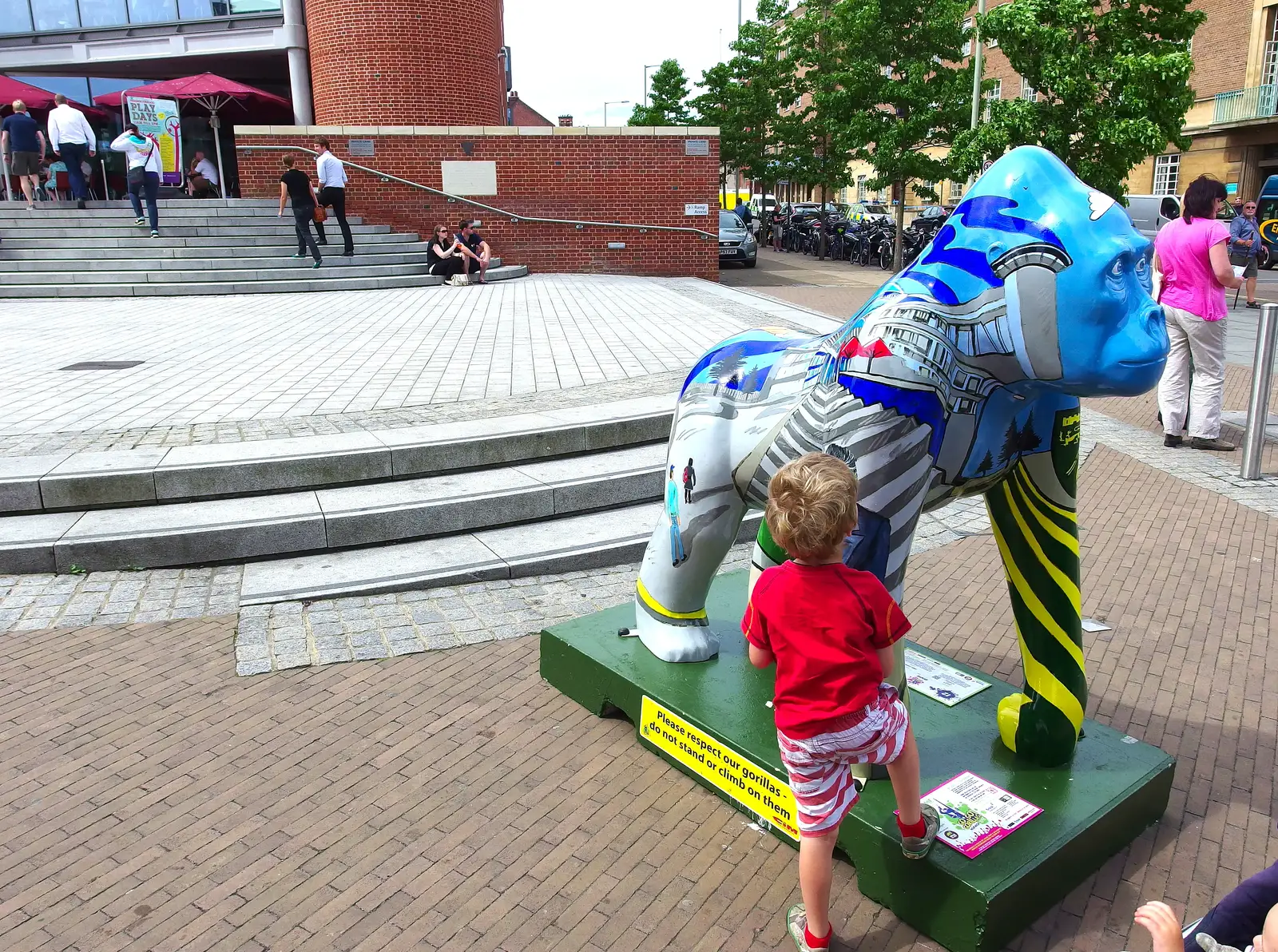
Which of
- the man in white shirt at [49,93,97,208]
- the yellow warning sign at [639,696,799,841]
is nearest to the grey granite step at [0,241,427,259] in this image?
the man in white shirt at [49,93,97,208]

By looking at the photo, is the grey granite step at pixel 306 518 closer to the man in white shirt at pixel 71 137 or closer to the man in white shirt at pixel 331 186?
the man in white shirt at pixel 331 186

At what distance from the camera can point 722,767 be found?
3.32m

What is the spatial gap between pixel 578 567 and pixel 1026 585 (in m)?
2.96

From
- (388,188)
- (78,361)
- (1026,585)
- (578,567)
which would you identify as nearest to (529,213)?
(388,188)

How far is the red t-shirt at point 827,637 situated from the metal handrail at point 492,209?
18107 mm

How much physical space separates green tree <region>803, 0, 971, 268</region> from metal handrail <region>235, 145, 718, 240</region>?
6.17 m

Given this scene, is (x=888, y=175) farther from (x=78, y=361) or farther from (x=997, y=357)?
(x=997, y=357)

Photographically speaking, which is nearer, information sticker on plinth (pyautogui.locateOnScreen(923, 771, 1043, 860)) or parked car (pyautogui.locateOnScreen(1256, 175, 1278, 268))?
information sticker on plinth (pyautogui.locateOnScreen(923, 771, 1043, 860))

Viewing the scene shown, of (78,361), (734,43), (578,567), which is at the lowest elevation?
(578,567)

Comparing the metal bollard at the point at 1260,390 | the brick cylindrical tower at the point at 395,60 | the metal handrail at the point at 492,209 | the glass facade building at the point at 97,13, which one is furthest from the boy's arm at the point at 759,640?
the glass facade building at the point at 97,13

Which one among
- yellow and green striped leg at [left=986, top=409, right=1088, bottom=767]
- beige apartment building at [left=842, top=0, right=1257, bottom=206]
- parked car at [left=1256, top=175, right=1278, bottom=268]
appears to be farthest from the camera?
beige apartment building at [left=842, top=0, right=1257, bottom=206]

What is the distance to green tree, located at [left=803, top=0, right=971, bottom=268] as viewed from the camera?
22984 mm

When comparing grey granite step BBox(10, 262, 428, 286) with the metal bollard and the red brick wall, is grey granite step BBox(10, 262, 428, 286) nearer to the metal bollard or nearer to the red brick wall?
the red brick wall

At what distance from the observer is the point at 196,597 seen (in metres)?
5.01
